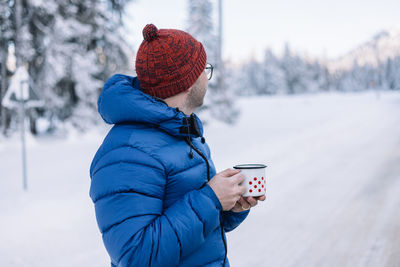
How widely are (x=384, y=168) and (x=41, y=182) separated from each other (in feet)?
25.8

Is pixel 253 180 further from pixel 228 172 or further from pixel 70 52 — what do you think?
pixel 70 52

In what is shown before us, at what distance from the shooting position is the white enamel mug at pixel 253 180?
1582mm

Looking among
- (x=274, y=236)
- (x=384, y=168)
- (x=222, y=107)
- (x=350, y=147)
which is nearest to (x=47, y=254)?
(x=274, y=236)

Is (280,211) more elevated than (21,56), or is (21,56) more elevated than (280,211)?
(21,56)

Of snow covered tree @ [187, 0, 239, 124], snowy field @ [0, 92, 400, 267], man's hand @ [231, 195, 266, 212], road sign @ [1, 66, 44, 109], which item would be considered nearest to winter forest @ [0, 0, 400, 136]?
snow covered tree @ [187, 0, 239, 124]

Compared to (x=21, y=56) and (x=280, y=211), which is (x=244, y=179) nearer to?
(x=280, y=211)

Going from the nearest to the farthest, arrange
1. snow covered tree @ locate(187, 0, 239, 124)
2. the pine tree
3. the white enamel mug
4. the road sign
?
the white enamel mug → the road sign → the pine tree → snow covered tree @ locate(187, 0, 239, 124)

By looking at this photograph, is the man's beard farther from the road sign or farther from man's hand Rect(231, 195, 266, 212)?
the road sign

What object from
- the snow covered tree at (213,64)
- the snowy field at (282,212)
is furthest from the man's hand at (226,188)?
the snow covered tree at (213,64)

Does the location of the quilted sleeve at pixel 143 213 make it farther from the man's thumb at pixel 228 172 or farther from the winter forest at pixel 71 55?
the winter forest at pixel 71 55

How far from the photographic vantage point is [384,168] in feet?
26.9

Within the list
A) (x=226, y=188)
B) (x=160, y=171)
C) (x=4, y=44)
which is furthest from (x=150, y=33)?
(x=4, y=44)

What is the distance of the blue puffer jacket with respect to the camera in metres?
1.34


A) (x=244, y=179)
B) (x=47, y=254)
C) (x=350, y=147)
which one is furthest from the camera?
(x=350, y=147)
